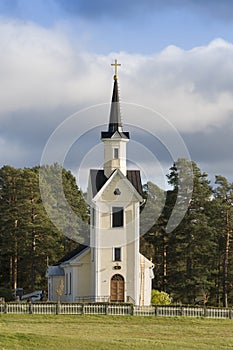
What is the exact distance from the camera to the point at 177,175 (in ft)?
232

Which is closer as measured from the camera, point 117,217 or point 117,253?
point 117,253

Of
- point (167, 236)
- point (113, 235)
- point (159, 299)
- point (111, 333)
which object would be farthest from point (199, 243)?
point (111, 333)

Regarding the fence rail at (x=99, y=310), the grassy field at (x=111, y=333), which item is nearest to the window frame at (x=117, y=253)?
the fence rail at (x=99, y=310)

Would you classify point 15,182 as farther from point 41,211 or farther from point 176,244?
point 176,244

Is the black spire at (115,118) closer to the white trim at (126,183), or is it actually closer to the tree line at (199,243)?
the white trim at (126,183)

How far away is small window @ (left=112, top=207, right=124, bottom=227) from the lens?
58219 mm

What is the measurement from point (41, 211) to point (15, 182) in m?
4.00

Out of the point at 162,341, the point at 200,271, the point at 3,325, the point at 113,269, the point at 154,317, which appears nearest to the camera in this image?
the point at 162,341

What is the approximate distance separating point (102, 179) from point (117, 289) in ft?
22.9

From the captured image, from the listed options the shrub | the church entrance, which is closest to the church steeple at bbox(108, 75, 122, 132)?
the church entrance

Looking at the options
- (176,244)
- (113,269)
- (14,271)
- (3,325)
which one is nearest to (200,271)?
(176,244)

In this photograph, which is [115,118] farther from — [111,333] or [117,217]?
[111,333]

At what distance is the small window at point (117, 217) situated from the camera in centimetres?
5822

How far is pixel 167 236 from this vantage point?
7181 cm
